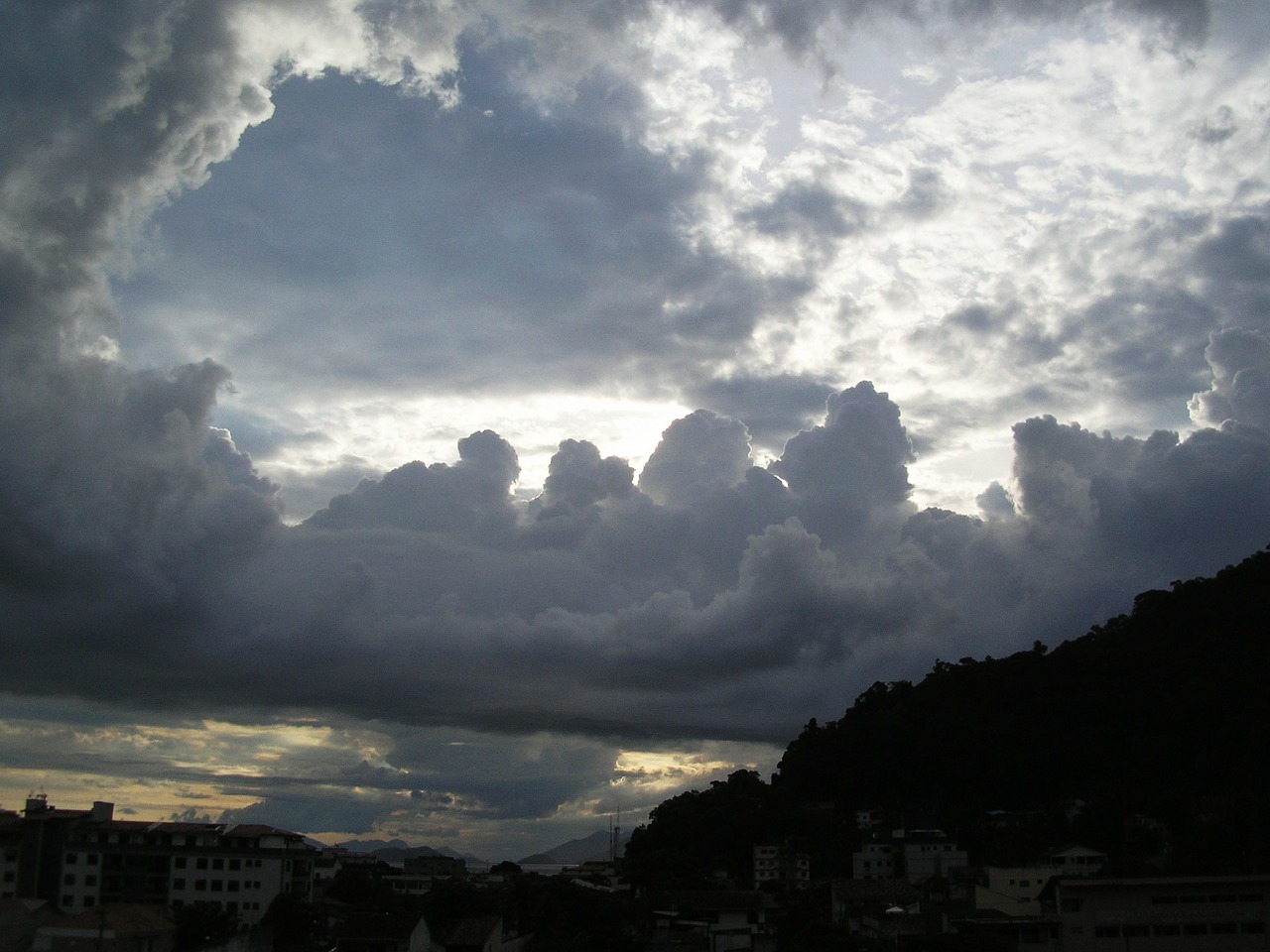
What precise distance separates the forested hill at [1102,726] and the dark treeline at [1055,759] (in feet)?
0.45

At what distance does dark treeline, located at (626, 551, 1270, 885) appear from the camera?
263ft

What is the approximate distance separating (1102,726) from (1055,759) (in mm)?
4867

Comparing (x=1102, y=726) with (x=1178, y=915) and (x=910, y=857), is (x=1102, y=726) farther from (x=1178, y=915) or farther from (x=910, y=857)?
(x=1178, y=915)

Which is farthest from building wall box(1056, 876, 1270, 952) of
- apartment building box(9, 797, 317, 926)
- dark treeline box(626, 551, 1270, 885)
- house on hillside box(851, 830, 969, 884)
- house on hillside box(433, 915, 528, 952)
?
apartment building box(9, 797, 317, 926)

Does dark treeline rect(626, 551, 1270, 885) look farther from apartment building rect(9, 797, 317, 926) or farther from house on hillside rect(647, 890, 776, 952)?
apartment building rect(9, 797, 317, 926)

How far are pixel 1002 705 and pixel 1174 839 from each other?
87.1ft

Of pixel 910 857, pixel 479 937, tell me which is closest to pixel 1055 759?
pixel 910 857

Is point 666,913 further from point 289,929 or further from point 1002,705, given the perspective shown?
point 1002,705

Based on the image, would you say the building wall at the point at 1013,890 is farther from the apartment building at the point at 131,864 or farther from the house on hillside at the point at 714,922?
the apartment building at the point at 131,864

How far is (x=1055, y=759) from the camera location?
9406cm

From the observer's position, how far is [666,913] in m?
71.2

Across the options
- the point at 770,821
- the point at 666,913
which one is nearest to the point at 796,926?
the point at 666,913

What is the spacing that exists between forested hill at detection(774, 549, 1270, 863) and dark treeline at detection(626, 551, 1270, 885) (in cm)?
14

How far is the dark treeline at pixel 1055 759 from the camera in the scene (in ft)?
263
